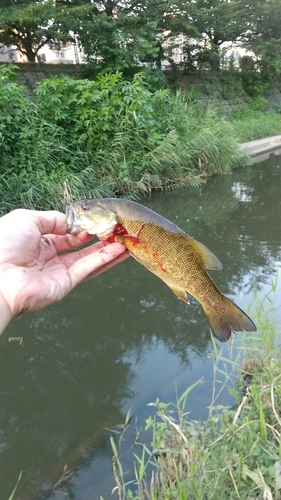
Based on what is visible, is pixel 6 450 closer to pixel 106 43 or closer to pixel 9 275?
pixel 9 275

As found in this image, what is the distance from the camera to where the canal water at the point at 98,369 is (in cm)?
287

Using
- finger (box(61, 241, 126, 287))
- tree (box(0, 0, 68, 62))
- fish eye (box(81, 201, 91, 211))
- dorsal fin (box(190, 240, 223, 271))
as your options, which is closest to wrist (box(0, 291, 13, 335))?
finger (box(61, 241, 126, 287))

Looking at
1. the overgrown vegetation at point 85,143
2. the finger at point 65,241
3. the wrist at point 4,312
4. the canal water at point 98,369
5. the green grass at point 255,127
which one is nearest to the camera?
the wrist at point 4,312

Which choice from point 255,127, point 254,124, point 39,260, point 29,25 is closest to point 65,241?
point 39,260

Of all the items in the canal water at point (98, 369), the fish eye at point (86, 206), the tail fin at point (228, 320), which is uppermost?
the fish eye at point (86, 206)

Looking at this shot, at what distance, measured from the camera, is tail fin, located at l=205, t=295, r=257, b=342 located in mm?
2127

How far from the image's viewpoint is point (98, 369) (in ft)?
12.5

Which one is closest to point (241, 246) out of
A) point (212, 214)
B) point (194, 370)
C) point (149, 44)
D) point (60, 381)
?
point (212, 214)

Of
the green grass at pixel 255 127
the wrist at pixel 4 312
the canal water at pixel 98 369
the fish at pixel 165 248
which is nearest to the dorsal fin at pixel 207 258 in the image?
the fish at pixel 165 248

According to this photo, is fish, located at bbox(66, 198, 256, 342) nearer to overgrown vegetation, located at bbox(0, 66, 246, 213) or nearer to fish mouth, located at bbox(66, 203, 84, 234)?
fish mouth, located at bbox(66, 203, 84, 234)

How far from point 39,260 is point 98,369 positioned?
5.90 feet

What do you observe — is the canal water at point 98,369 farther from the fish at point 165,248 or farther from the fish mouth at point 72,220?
the fish mouth at point 72,220

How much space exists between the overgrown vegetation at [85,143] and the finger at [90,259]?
15.5 feet

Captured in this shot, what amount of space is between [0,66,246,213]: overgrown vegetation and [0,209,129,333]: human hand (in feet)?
15.5
